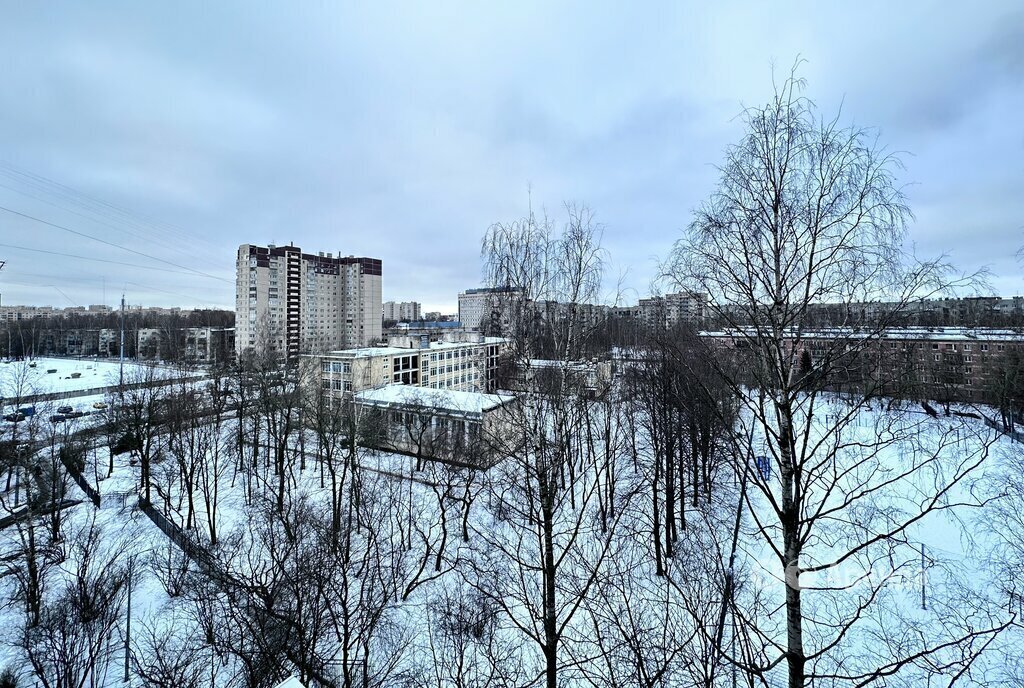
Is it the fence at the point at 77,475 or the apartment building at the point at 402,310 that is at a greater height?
the apartment building at the point at 402,310

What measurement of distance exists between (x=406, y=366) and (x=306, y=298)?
3346 cm

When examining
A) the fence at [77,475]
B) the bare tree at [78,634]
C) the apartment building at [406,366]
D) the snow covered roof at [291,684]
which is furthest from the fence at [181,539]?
the apartment building at [406,366]

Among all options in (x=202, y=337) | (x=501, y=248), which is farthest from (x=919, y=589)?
(x=202, y=337)

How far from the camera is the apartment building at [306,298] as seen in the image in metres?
52.8

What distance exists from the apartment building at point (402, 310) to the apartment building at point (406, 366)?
107 m

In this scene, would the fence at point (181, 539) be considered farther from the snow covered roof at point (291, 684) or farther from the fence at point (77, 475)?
the snow covered roof at point (291, 684)

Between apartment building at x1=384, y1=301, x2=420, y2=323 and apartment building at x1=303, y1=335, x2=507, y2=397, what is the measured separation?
107404mm

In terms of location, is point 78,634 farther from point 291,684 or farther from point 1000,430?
point 1000,430

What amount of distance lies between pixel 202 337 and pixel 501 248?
293 feet

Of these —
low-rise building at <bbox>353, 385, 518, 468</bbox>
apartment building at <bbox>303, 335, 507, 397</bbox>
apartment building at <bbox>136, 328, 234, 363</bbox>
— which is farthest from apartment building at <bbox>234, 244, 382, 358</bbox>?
low-rise building at <bbox>353, 385, 518, 468</bbox>

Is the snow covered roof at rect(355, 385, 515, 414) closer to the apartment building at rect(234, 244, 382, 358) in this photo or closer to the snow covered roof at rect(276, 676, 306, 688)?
the snow covered roof at rect(276, 676, 306, 688)

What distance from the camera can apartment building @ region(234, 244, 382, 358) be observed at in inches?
2077

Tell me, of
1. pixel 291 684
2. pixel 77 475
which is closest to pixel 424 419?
pixel 291 684

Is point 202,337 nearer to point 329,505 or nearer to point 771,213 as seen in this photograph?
point 329,505
